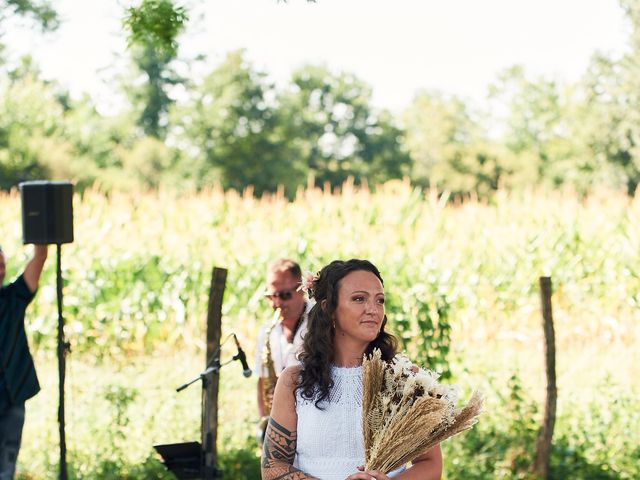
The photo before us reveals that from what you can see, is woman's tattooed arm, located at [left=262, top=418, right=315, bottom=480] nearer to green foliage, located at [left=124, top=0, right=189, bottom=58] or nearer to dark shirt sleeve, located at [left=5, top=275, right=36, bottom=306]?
dark shirt sleeve, located at [left=5, top=275, right=36, bottom=306]

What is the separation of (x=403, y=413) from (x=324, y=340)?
0.43 metres

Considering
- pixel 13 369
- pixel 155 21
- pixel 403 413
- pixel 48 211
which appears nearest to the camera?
pixel 403 413

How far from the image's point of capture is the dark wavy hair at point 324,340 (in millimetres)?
3107

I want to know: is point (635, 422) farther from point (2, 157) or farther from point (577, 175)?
point (2, 157)

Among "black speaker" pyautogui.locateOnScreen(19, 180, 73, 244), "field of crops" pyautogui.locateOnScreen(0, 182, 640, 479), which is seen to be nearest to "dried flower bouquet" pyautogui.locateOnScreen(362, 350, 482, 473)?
Answer: "black speaker" pyautogui.locateOnScreen(19, 180, 73, 244)

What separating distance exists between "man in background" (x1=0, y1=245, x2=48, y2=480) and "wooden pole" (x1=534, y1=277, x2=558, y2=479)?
3722mm

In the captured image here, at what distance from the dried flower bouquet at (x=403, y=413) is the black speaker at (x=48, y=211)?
3865mm

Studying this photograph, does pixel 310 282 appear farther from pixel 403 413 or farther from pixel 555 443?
pixel 555 443

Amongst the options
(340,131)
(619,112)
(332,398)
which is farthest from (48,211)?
(340,131)

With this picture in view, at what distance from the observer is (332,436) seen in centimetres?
308

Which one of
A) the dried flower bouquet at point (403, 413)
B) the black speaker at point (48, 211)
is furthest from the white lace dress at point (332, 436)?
the black speaker at point (48, 211)

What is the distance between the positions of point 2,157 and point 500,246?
1033 inches

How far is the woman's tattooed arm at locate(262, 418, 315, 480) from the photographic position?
3086mm

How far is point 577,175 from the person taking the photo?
34.1 m
